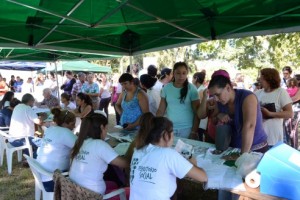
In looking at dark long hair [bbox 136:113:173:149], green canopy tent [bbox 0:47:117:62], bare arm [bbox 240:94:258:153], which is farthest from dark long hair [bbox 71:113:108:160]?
green canopy tent [bbox 0:47:117:62]

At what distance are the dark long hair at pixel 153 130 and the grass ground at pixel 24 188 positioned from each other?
1483 mm

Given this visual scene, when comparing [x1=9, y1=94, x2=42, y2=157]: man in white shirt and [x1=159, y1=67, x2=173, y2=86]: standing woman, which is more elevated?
[x1=159, y1=67, x2=173, y2=86]: standing woman

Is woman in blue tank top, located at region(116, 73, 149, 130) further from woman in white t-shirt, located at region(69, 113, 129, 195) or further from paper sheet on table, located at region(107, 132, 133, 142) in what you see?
woman in white t-shirt, located at region(69, 113, 129, 195)

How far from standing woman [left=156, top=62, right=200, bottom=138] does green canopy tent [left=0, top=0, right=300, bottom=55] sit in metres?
0.80

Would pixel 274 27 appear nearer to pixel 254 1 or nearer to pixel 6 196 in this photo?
pixel 254 1

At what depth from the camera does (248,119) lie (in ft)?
6.83

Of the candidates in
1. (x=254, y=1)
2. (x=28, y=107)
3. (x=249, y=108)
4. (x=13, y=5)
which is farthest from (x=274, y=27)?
(x=28, y=107)

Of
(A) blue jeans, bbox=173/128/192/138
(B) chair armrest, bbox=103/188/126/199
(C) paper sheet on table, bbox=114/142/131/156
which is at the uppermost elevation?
(A) blue jeans, bbox=173/128/192/138

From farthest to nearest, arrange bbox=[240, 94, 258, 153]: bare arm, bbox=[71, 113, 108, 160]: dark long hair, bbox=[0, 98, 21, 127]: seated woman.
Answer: bbox=[0, 98, 21, 127]: seated woman
bbox=[71, 113, 108, 160]: dark long hair
bbox=[240, 94, 258, 153]: bare arm

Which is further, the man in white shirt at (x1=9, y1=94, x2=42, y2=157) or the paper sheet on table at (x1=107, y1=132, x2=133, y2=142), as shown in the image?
the man in white shirt at (x1=9, y1=94, x2=42, y2=157)

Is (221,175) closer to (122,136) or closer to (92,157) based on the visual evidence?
(92,157)

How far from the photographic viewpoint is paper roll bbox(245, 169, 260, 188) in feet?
5.61

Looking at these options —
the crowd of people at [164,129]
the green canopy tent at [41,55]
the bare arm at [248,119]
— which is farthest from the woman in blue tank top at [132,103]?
the green canopy tent at [41,55]

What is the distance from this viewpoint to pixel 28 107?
4766 mm
